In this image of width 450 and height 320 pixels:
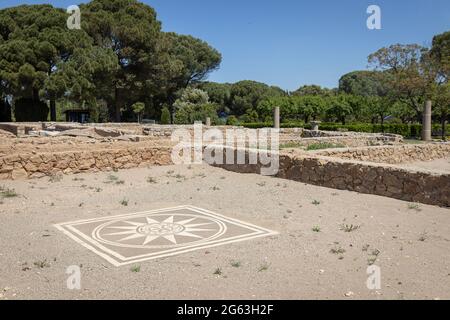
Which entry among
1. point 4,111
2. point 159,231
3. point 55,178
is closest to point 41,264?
point 159,231

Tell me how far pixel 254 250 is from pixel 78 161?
22.0 ft

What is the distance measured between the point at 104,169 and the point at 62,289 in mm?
7317

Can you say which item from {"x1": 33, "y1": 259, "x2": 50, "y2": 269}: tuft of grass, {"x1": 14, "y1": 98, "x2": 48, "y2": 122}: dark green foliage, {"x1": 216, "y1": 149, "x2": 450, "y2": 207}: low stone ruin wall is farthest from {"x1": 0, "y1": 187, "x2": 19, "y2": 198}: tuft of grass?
{"x1": 14, "y1": 98, "x2": 48, "y2": 122}: dark green foliage

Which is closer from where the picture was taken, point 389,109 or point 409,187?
point 409,187

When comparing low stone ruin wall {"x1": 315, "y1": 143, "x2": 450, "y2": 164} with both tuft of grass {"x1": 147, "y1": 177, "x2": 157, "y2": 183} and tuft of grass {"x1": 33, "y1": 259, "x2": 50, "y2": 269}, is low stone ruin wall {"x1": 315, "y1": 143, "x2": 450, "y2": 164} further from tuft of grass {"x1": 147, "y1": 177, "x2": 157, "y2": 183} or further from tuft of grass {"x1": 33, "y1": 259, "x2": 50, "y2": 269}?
tuft of grass {"x1": 33, "y1": 259, "x2": 50, "y2": 269}

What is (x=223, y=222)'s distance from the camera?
21.0 feet

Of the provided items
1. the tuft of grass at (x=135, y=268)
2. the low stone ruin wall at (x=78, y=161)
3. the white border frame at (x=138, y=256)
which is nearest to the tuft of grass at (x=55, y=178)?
the low stone ruin wall at (x=78, y=161)

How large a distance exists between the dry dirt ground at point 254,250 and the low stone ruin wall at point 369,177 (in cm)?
32

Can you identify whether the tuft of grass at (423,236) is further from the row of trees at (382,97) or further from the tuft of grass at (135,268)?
the row of trees at (382,97)

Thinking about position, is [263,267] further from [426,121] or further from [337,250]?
[426,121]

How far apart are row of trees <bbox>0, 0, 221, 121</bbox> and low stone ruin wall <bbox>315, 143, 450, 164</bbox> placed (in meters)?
23.4
